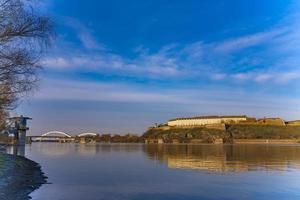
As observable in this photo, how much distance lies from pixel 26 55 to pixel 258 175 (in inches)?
1153

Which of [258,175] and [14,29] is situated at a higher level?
[14,29]

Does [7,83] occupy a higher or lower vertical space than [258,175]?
higher

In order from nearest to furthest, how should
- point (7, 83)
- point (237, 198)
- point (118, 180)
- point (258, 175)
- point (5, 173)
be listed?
point (7, 83) < point (237, 198) < point (5, 173) < point (118, 180) < point (258, 175)

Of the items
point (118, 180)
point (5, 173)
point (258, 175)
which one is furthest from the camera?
point (258, 175)

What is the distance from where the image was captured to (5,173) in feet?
114

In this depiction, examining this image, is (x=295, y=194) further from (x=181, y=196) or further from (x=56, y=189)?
(x=56, y=189)

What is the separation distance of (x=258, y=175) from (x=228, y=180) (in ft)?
19.8

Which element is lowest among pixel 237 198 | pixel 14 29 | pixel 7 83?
pixel 237 198

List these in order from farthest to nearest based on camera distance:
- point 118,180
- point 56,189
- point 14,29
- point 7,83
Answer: point 118,180, point 56,189, point 7,83, point 14,29

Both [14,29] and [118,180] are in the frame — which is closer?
[14,29]

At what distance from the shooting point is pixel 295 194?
28.2m

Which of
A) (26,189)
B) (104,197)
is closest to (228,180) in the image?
(104,197)

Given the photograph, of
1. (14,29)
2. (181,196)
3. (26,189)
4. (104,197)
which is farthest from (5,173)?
(14,29)

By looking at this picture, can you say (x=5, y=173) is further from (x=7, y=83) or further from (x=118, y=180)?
(x=7, y=83)
